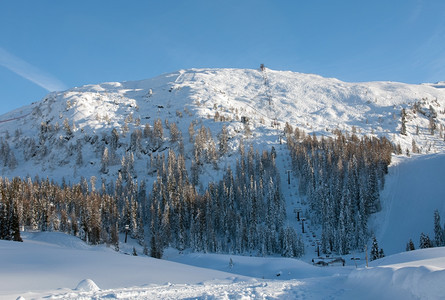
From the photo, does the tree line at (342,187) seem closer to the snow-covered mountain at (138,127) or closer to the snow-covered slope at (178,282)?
the snow-covered mountain at (138,127)

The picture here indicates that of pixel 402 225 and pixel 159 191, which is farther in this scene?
pixel 159 191

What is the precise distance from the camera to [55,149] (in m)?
161

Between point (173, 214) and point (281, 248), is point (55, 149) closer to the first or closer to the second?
point (173, 214)

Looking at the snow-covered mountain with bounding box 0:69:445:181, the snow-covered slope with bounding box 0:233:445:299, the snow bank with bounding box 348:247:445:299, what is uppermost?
the snow-covered mountain with bounding box 0:69:445:181

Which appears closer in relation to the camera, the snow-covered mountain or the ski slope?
the ski slope

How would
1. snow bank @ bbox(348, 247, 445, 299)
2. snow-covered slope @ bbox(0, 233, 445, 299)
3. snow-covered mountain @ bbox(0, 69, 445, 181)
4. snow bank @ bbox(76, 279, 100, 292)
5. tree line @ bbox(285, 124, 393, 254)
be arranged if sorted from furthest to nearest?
snow-covered mountain @ bbox(0, 69, 445, 181) → tree line @ bbox(285, 124, 393, 254) → snow bank @ bbox(76, 279, 100, 292) → snow-covered slope @ bbox(0, 233, 445, 299) → snow bank @ bbox(348, 247, 445, 299)

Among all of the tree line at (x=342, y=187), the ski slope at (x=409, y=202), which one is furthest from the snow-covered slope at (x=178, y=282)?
the ski slope at (x=409, y=202)

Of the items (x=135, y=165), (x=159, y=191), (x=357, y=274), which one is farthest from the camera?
(x=135, y=165)

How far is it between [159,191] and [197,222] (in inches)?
1002

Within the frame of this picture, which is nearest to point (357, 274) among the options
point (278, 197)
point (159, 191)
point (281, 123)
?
point (278, 197)

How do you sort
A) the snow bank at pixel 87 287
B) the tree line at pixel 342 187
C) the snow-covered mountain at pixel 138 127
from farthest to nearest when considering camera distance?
the snow-covered mountain at pixel 138 127 → the tree line at pixel 342 187 → the snow bank at pixel 87 287

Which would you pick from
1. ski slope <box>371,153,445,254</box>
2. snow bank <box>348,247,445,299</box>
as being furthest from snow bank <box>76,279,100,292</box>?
ski slope <box>371,153,445,254</box>

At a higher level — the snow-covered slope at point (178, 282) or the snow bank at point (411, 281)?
the snow bank at point (411, 281)

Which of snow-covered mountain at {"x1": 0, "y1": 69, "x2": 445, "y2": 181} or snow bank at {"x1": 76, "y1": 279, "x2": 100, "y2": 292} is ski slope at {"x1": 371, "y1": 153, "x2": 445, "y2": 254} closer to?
snow-covered mountain at {"x1": 0, "y1": 69, "x2": 445, "y2": 181}
